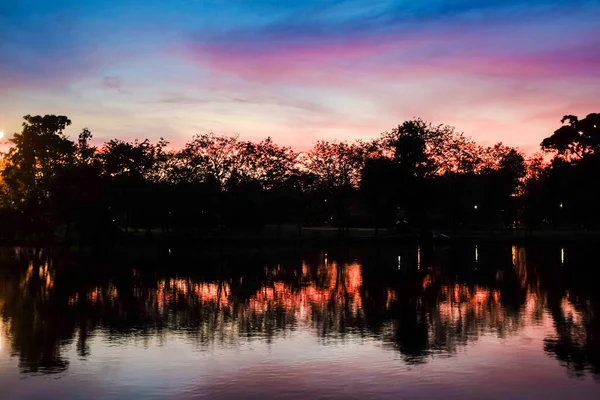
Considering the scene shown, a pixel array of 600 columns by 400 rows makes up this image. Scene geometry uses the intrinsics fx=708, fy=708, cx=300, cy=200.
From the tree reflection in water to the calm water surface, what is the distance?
0.07 meters

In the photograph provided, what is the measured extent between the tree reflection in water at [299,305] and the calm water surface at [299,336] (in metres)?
0.07

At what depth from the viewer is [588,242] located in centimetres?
8038

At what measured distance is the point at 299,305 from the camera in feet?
84.7

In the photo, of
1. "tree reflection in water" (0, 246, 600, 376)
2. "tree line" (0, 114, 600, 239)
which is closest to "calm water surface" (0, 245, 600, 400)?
"tree reflection in water" (0, 246, 600, 376)

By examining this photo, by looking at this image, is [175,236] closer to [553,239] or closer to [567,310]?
[553,239]

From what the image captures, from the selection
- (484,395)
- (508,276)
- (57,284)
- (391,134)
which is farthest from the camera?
(391,134)

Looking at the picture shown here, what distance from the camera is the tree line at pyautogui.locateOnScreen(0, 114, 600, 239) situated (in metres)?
77.1

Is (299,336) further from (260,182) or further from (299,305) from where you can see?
(260,182)

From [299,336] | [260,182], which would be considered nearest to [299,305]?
[299,336]

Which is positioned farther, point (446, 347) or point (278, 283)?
point (278, 283)

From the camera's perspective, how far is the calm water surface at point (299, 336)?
45.8 ft

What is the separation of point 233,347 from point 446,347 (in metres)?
5.37

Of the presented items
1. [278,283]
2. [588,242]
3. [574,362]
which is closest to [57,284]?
[278,283]

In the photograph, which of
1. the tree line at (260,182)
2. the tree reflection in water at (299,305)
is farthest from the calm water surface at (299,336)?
the tree line at (260,182)
